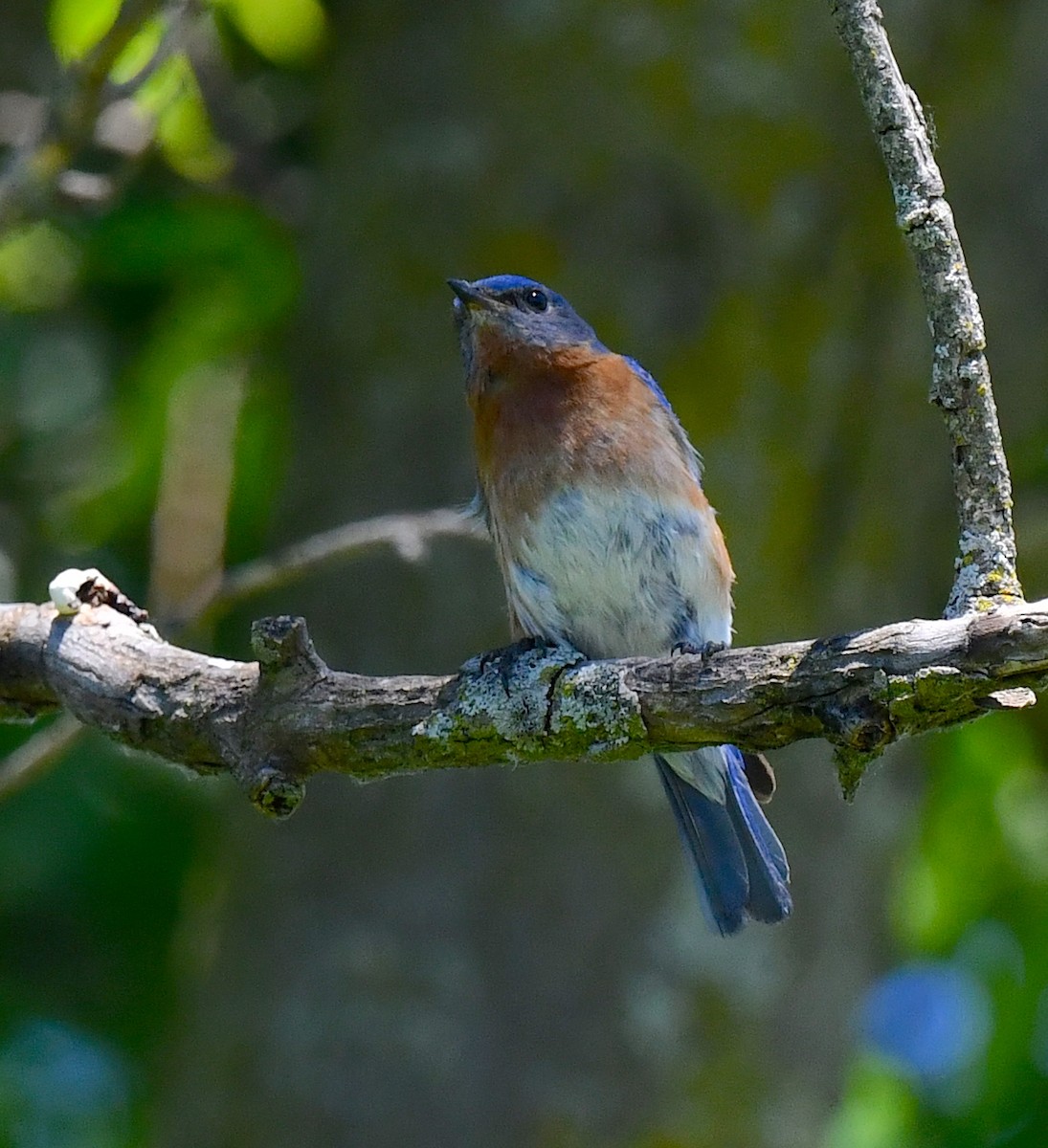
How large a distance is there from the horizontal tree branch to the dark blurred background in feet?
3.10

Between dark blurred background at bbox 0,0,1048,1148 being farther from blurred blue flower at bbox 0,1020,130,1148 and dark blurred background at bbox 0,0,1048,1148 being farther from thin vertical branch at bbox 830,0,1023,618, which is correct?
thin vertical branch at bbox 830,0,1023,618

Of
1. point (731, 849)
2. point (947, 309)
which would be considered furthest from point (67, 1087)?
point (947, 309)

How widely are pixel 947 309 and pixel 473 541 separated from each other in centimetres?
324

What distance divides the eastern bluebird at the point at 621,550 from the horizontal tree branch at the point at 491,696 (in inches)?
44.7

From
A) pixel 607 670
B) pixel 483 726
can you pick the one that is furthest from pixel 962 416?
pixel 483 726

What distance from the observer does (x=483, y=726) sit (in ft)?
10.3

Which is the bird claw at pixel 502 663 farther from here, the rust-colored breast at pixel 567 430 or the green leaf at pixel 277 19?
the green leaf at pixel 277 19

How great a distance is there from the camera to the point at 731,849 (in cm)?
477

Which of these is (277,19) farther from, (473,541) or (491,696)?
(491,696)

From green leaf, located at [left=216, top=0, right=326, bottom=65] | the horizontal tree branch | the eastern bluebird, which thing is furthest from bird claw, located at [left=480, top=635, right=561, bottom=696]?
green leaf, located at [left=216, top=0, right=326, bottom=65]

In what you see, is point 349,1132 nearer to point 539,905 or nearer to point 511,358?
point 539,905

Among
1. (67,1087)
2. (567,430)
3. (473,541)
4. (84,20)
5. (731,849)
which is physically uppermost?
(84,20)

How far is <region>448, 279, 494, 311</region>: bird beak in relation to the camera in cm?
523

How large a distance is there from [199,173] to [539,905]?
332cm
